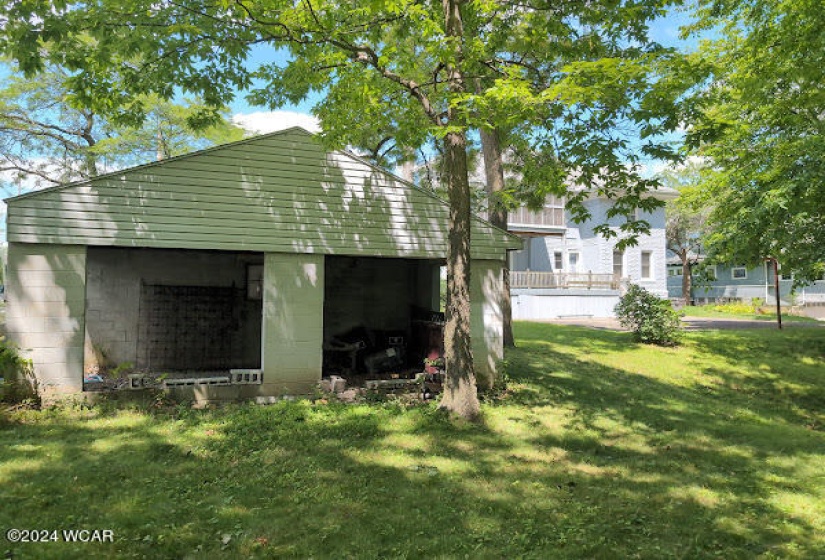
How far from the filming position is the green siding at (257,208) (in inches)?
314

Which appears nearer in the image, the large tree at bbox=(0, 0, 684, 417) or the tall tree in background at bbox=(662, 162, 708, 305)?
the large tree at bbox=(0, 0, 684, 417)

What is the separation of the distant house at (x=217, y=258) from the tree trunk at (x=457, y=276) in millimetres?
1691

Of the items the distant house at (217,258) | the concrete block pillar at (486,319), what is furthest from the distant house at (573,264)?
the concrete block pillar at (486,319)

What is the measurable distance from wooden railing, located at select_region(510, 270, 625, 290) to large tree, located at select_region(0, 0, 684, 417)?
16316 mm

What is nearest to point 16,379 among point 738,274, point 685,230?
point 685,230

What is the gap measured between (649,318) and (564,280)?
1100 centimetres

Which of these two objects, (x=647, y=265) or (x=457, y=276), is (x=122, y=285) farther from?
(x=647, y=265)

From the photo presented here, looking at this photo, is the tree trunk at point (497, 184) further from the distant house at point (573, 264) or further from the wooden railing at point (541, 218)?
the wooden railing at point (541, 218)

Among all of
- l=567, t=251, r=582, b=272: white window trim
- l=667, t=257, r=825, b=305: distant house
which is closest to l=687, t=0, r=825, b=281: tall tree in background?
l=567, t=251, r=582, b=272: white window trim

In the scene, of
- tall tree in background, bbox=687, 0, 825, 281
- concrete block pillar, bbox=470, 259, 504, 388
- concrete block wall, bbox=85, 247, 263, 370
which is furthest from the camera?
concrete block wall, bbox=85, 247, 263, 370

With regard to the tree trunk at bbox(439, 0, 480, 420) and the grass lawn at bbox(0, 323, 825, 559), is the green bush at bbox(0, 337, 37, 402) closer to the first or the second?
the grass lawn at bbox(0, 323, 825, 559)

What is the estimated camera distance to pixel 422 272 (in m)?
13.6

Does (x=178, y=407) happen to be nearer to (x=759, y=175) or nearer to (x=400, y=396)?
(x=400, y=396)

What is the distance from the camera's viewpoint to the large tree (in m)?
7.38
